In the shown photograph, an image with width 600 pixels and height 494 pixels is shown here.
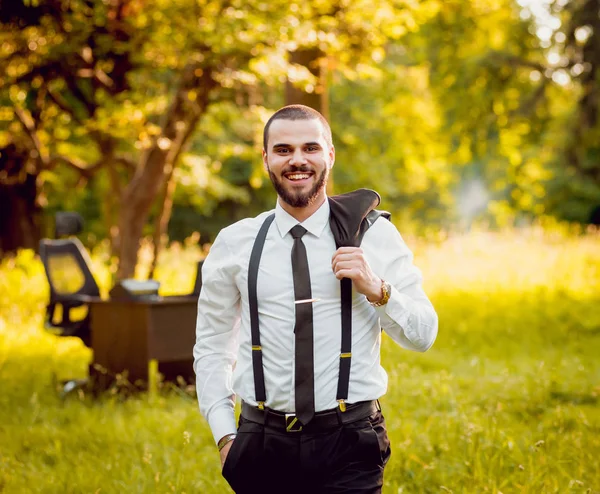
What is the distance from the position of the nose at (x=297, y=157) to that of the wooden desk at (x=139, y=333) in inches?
188

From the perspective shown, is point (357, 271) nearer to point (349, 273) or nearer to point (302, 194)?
point (349, 273)

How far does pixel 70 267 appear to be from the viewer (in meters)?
8.62

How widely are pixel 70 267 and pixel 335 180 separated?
53.4 ft

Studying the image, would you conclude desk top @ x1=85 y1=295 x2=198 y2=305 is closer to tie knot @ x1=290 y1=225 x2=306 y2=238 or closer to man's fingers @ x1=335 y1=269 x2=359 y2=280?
Result: tie knot @ x1=290 y1=225 x2=306 y2=238

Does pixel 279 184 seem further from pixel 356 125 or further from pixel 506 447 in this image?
pixel 356 125

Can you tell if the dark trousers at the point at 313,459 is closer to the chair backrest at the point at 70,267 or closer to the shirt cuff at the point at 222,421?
the shirt cuff at the point at 222,421

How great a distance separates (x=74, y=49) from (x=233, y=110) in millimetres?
2646

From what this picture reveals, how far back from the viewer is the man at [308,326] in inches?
99.9

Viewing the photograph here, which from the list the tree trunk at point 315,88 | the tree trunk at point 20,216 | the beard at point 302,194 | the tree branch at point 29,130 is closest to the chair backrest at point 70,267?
the tree trunk at point 315,88

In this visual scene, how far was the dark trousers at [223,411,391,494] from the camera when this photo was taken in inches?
100

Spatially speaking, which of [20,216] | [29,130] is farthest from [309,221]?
[20,216]

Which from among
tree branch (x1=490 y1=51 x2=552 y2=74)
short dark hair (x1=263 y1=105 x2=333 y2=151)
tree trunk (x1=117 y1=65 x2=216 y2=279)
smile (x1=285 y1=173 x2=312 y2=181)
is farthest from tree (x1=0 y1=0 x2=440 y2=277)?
smile (x1=285 y1=173 x2=312 y2=181)

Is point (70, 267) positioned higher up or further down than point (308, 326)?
further down

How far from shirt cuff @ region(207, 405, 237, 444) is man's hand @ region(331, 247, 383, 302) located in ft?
2.20
